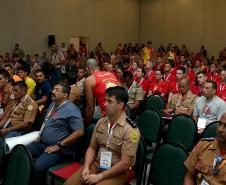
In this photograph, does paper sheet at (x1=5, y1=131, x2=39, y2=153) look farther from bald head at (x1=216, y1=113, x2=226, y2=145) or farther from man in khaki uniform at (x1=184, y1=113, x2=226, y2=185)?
bald head at (x1=216, y1=113, x2=226, y2=145)

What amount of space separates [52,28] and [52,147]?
13.1 meters

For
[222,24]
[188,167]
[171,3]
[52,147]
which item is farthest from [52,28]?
[188,167]

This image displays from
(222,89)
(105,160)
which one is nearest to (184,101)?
(222,89)

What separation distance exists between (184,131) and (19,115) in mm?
2214

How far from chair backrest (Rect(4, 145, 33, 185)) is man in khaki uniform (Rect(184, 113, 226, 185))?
1.25m

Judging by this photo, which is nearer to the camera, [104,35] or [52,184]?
[52,184]

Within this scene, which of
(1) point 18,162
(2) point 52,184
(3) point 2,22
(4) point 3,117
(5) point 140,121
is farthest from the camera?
(3) point 2,22

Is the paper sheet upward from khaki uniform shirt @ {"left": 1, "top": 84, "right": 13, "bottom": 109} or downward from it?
downward

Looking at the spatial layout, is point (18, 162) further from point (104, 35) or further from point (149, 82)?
point (104, 35)

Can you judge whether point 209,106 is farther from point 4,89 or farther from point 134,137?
point 4,89

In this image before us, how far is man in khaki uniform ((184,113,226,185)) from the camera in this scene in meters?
2.48

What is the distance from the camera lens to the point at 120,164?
2.97 m

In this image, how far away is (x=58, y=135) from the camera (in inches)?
149

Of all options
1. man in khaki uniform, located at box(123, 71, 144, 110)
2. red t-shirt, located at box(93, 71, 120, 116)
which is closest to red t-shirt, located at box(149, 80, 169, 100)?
man in khaki uniform, located at box(123, 71, 144, 110)
